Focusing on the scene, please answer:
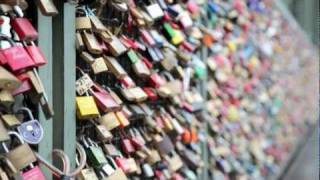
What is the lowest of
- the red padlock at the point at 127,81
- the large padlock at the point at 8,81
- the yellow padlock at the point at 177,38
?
the red padlock at the point at 127,81

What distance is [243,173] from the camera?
268 centimetres

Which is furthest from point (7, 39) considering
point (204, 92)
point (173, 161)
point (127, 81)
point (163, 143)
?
point (204, 92)

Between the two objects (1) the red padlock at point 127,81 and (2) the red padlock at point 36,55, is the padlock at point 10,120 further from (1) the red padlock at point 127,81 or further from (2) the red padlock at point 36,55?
(1) the red padlock at point 127,81

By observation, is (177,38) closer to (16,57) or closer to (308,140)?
(16,57)

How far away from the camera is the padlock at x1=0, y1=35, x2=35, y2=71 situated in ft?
3.28

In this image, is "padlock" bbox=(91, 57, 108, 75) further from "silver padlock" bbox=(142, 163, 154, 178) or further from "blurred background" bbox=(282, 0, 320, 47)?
"blurred background" bbox=(282, 0, 320, 47)

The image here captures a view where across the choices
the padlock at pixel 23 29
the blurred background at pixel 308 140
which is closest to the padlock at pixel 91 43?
the padlock at pixel 23 29

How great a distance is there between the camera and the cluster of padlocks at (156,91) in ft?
3.48

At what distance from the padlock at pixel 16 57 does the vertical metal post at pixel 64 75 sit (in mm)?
169

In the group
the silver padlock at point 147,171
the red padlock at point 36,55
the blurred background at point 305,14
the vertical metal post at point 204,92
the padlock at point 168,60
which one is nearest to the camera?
the red padlock at point 36,55

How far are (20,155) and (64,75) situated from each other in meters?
0.25

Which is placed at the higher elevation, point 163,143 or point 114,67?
point 114,67

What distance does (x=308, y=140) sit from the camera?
4.46m

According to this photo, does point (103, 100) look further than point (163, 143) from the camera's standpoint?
No
